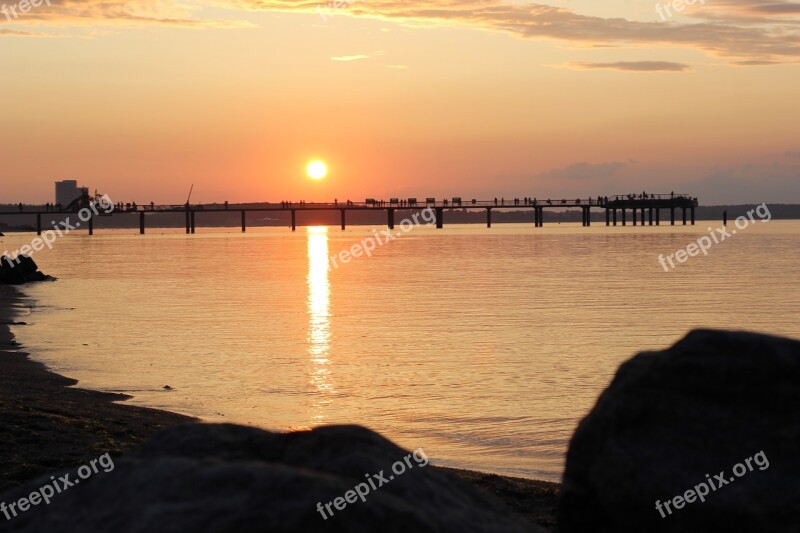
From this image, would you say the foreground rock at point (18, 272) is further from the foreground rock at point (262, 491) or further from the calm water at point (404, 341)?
the foreground rock at point (262, 491)

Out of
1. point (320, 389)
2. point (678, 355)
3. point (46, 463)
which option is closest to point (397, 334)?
point (320, 389)

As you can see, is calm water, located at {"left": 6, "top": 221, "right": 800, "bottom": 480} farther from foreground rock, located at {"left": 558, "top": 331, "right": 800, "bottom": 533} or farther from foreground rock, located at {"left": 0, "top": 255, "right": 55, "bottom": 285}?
foreground rock, located at {"left": 558, "top": 331, "right": 800, "bottom": 533}

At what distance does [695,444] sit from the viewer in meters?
4.66

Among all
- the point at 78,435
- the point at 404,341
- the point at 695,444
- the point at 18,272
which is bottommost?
the point at 18,272

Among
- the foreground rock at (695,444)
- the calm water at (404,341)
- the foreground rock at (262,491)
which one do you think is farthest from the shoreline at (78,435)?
the foreground rock at (262,491)

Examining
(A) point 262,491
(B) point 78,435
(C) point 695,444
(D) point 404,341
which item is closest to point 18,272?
(D) point 404,341

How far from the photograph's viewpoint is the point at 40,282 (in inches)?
2035

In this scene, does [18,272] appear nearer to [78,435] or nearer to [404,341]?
[404,341]

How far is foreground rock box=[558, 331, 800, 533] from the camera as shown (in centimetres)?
452

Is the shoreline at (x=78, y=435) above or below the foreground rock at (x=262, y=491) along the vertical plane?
below

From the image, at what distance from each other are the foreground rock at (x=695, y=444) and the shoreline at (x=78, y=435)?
11.2 feet

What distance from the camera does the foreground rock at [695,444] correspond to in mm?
4523

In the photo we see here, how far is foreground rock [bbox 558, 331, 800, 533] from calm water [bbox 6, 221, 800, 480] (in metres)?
7.24

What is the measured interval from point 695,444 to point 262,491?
202 centimetres
